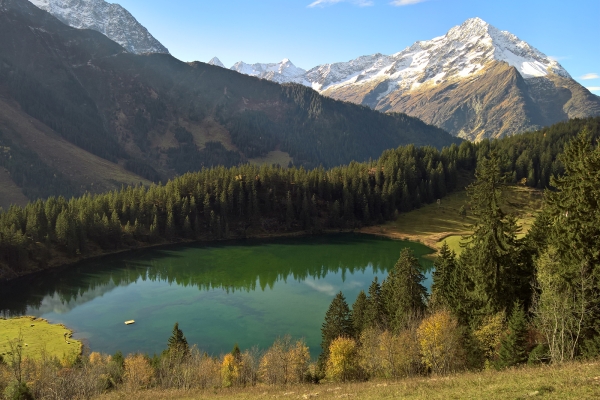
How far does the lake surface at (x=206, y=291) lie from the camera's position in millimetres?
69625

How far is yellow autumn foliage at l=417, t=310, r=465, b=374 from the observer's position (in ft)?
131

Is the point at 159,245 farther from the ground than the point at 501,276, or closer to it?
closer to it

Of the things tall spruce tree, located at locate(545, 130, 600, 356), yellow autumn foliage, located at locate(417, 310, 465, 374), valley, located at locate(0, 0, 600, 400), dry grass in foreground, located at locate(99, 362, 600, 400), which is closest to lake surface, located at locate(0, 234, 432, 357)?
valley, located at locate(0, 0, 600, 400)

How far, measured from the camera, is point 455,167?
196 m

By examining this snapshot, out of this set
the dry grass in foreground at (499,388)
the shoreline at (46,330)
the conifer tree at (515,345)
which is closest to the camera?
the dry grass in foreground at (499,388)

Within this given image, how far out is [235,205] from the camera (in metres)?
165

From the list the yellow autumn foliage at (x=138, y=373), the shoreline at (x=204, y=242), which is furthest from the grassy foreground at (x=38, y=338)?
the shoreline at (x=204, y=242)

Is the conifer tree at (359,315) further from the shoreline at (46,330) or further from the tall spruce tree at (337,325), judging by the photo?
the shoreline at (46,330)

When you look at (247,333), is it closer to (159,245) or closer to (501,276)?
(501,276)

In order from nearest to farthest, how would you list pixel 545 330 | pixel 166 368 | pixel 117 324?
pixel 545 330 → pixel 166 368 → pixel 117 324

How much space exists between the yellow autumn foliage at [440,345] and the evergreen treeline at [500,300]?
98 millimetres

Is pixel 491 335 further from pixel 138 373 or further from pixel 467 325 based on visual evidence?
pixel 138 373

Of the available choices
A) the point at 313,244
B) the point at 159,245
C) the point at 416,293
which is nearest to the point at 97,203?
the point at 159,245

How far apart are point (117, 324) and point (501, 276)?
6530 cm
